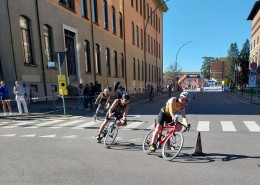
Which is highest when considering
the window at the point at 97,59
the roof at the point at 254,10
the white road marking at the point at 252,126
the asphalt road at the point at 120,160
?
the roof at the point at 254,10

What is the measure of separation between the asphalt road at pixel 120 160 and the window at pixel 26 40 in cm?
937

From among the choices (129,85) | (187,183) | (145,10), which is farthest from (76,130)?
(145,10)

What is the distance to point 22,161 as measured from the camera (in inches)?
203

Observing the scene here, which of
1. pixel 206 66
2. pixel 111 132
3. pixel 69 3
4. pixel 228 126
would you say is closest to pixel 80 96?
pixel 111 132

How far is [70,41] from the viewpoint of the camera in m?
21.3

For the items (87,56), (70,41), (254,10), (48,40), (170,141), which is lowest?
(170,141)

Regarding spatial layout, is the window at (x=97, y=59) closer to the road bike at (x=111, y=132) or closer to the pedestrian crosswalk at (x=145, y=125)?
the pedestrian crosswalk at (x=145, y=125)

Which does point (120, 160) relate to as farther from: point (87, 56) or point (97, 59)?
point (97, 59)

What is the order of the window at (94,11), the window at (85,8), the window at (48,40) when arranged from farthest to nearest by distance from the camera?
the window at (94,11), the window at (85,8), the window at (48,40)

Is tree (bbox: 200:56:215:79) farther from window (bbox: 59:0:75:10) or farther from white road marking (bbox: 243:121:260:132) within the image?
white road marking (bbox: 243:121:260:132)

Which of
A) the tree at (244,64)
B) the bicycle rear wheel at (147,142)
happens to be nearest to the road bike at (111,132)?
the bicycle rear wheel at (147,142)

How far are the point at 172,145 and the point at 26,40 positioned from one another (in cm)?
1476

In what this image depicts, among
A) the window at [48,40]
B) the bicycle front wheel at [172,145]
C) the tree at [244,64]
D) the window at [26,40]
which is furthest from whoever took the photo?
the tree at [244,64]

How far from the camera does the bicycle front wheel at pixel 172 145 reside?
17.5 feet
